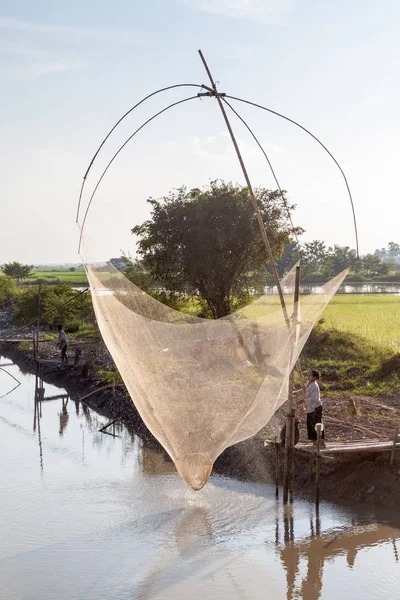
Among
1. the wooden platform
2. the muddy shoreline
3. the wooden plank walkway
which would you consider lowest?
the muddy shoreline

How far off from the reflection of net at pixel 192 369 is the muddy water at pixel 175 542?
31.0 inches

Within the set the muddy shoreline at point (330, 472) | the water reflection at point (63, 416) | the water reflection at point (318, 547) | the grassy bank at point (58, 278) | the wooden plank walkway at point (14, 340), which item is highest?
the grassy bank at point (58, 278)

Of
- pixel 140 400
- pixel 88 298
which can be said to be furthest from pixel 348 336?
pixel 88 298

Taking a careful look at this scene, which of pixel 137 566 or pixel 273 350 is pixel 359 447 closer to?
pixel 273 350

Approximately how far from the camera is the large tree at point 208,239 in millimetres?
18250

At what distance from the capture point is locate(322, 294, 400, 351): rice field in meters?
17.8

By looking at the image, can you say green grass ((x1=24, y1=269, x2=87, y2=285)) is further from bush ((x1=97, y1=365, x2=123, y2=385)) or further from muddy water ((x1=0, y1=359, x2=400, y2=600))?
muddy water ((x1=0, y1=359, x2=400, y2=600))

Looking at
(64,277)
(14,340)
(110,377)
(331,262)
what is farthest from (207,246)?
(64,277)

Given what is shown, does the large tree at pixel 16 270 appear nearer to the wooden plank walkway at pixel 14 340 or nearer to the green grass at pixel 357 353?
the wooden plank walkway at pixel 14 340

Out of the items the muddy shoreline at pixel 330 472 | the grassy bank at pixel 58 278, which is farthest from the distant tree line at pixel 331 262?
the muddy shoreline at pixel 330 472

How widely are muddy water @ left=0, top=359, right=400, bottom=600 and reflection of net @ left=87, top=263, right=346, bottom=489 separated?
787mm

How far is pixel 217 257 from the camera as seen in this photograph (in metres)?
18.4

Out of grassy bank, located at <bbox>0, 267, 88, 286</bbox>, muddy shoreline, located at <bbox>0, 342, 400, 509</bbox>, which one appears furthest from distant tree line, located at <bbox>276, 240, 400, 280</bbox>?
muddy shoreline, located at <bbox>0, 342, 400, 509</bbox>

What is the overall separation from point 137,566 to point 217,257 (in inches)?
461
